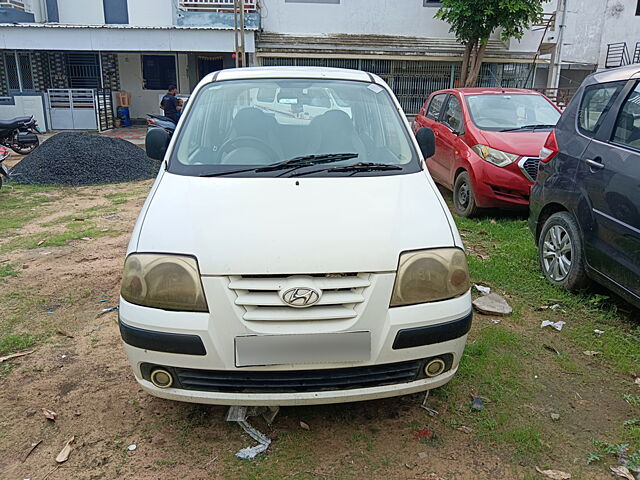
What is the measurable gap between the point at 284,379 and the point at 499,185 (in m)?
4.54

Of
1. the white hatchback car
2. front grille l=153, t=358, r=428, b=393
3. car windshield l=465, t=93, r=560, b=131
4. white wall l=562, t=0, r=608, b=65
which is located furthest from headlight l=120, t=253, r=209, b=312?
white wall l=562, t=0, r=608, b=65

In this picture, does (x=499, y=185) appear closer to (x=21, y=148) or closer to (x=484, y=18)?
(x=484, y=18)

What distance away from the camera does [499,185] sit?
6.00 m

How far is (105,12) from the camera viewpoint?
1786 cm

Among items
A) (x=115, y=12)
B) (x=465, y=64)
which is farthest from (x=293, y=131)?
(x=115, y=12)

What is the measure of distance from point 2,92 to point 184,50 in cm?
762

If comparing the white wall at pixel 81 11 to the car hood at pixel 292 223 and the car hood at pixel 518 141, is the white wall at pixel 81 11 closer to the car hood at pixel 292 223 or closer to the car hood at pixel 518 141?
the car hood at pixel 518 141

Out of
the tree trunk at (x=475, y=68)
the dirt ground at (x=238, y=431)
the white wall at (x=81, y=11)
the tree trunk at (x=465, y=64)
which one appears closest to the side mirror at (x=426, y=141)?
the dirt ground at (x=238, y=431)

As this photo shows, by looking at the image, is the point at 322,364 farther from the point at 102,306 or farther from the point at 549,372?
the point at 102,306

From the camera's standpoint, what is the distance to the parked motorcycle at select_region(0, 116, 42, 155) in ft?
37.0

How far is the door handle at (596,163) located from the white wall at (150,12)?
17.4m

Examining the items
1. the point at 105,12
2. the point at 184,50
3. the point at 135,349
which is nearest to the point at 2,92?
the point at 105,12

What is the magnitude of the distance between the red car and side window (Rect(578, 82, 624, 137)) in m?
1.85

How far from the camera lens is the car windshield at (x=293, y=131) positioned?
9.82ft
